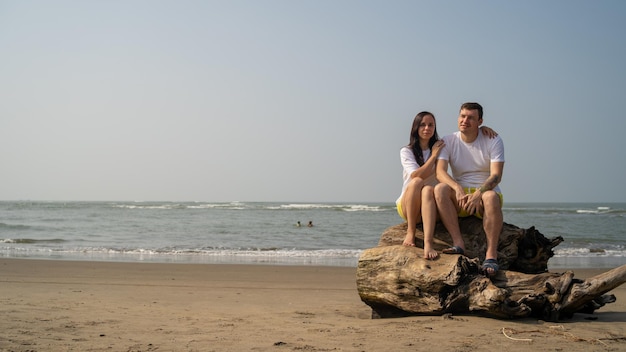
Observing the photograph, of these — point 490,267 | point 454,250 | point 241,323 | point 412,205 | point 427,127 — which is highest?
point 427,127

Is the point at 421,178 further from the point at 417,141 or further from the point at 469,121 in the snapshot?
the point at 469,121

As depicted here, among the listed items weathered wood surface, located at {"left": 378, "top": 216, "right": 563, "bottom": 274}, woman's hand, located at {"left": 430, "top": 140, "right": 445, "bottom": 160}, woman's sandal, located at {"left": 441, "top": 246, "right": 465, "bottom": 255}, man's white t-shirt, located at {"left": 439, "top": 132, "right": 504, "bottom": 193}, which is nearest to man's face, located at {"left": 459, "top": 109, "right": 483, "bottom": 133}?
man's white t-shirt, located at {"left": 439, "top": 132, "right": 504, "bottom": 193}

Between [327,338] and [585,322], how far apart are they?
2.53 metres

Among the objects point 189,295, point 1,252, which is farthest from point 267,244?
point 189,295

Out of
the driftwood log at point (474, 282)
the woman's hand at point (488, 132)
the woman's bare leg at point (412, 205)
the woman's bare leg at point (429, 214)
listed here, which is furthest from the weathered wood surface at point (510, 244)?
the woman's hand at point (488, 132)

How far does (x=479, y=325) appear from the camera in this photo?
16.0 feet

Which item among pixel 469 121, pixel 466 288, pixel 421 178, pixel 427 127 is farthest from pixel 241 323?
pixel 469 121

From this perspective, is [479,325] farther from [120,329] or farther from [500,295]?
[120,329]

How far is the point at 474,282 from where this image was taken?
521cm

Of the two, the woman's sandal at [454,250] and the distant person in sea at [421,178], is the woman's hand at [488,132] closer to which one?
the distant person in sea at [421,178]

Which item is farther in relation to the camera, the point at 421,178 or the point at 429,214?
the point at 421,178

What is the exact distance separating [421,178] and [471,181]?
1.91 feet

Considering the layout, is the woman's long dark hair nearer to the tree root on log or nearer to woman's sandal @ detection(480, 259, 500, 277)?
the tree root on log

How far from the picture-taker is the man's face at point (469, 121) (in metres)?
5.82
